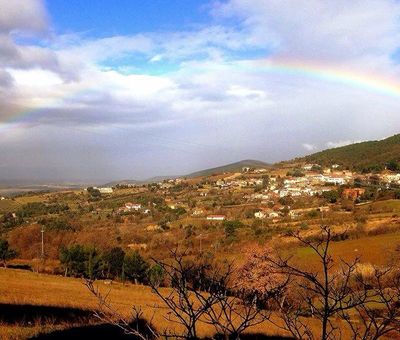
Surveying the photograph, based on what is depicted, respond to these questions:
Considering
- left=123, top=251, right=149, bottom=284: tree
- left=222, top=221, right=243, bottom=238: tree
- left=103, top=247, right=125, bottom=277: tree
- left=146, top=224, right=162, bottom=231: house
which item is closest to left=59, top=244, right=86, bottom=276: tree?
left=103, top=247, right=125, bottom=277: tree

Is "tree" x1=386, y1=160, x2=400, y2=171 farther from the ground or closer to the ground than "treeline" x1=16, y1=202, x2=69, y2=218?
farther from the ground

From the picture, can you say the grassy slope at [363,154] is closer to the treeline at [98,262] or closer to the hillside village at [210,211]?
the hillside village at [210,211]

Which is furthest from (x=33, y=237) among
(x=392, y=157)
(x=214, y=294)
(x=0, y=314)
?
(x=392, y=157)

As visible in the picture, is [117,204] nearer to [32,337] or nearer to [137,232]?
[137,232]

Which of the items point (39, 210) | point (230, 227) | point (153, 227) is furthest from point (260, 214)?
point (39, 210)

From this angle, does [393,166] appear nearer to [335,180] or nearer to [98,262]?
[335,180]

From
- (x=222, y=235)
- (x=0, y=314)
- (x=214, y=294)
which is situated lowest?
(x=222, y=235)

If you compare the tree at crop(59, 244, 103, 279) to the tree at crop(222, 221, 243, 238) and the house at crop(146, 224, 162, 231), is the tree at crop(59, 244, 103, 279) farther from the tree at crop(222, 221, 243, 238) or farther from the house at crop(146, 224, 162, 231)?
the house at crop(146, 224, 162, 231)

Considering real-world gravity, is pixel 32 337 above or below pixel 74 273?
above
